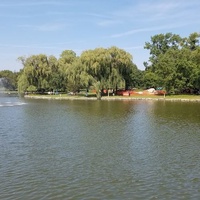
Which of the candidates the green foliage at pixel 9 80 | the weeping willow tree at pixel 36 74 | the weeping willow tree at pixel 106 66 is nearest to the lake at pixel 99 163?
the weeping willow tree at pixel 106 66

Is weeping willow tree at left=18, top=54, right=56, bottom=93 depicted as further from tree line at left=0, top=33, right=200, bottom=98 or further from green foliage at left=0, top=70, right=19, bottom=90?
green foliage at left=0, top=70, right=19, bottom=90

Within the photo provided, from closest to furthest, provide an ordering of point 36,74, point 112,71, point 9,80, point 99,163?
point 99,163, point 112,71, point 36,74, point 9,80

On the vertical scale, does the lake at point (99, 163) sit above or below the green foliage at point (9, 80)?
below

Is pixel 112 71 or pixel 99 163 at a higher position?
pixel 112 71

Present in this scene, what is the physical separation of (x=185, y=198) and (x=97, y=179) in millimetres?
3433

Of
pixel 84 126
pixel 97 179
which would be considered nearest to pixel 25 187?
pixel 97 179

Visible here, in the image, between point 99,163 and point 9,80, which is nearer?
point 99,163

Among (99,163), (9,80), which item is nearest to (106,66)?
(99,163)

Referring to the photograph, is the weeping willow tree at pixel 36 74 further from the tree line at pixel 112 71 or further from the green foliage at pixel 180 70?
the green foliage at pixel 180 70

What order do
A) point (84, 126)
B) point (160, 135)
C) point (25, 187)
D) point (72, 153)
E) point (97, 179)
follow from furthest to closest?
point (84, 126) → point (160, 135) → point (72, 153) → point (97, 179) → point (25, 187)

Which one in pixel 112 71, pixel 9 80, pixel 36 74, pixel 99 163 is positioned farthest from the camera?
pixel 9 80

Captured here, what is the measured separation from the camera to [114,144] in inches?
735

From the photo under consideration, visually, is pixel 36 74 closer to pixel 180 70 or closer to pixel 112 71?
pixel 112 71

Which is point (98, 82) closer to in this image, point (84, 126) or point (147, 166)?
point (84, 126)
